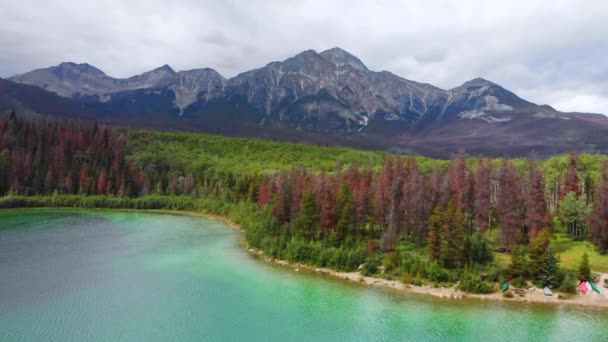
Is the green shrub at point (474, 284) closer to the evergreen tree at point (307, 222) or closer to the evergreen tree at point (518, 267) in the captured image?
Answer: the evergreen tree at point (518, 267)

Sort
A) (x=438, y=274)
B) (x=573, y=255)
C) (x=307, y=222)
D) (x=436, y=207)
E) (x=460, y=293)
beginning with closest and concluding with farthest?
(x=460, y=293) < (x=438, y=274) < (x=573, y=255) < (x=436, y=207) < (x=307, y=222)

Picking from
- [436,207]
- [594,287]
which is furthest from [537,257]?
[436,207]

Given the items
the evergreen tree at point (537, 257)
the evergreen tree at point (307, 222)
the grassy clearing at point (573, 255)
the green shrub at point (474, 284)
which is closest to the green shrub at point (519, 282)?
the evergreen tree at point (537, 257)

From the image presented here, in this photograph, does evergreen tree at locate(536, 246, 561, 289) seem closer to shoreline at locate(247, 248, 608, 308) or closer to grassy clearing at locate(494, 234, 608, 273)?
shoreline at locate(247, 248, 608, 308)

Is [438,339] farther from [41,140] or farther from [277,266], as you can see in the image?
[41,140]

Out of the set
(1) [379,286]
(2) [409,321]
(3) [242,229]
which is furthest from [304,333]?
(3) [242,229]

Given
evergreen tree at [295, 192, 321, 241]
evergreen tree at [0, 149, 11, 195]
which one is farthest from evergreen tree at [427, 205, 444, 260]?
evergreen tree at [0, 149, 11, 195]

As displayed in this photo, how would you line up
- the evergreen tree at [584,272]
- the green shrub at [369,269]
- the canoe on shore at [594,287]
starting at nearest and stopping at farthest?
the canoe on shore at [594,287], the evergreen tree at [584,272], the green shrub at [369,269]

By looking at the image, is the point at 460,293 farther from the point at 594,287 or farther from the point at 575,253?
the point at 575,253

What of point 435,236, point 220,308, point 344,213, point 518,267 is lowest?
point 220,308

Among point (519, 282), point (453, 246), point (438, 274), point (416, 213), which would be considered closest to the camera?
point (519, 282)
